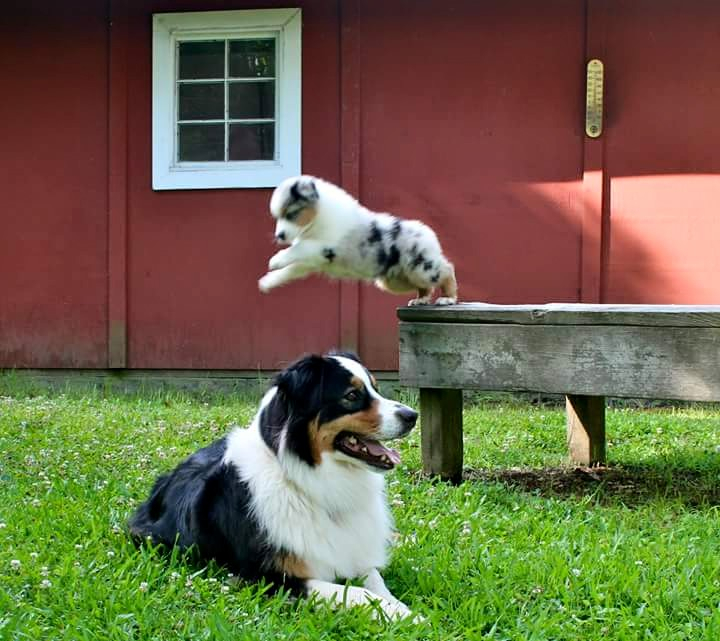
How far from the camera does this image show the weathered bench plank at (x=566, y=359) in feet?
13.6

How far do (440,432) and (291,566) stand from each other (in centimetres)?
191

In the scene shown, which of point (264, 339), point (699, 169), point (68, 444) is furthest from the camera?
point (264, 339)

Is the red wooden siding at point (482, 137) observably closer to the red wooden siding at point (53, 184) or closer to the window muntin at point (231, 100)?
the window muntin at point (231, 100)

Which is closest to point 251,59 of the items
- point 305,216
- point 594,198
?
point 594,198

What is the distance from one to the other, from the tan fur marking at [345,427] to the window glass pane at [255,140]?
18.8ft

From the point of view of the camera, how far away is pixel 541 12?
8.11 m

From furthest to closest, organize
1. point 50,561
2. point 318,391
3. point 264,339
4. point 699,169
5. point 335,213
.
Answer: point 264,339 → point 699,169 → point 335,213 → point 50,561 → point 318,391

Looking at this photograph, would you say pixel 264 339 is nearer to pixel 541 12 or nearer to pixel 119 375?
pixel 119 375

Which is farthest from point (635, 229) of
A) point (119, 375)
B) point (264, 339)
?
point (119, 375)

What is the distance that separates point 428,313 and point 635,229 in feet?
13.1

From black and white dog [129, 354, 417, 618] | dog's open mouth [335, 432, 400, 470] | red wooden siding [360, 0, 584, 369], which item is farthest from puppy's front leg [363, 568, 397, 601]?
red wooden siding [360, 0, 584, 369]

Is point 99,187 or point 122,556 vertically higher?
point 99,187

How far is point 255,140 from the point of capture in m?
8.54

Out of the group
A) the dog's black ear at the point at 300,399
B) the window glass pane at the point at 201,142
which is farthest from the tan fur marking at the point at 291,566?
the window glass pane at the point at 201,142
